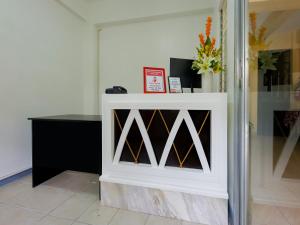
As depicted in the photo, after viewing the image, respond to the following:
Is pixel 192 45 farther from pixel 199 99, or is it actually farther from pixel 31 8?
pixel 31 8

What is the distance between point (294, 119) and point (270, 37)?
549 millimetres

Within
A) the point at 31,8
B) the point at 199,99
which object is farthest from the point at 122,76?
the point at 199,99

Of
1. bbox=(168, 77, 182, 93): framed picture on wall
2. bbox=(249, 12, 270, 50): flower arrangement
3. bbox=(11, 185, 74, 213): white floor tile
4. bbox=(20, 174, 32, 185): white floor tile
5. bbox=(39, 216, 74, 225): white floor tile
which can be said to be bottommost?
bbox=(39, 216, 74, 225): white floor tile

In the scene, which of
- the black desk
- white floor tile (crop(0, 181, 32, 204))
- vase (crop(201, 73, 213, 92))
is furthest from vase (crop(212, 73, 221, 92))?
white floor tile (crop(0, 181, 32, 204))

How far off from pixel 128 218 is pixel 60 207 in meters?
0.66

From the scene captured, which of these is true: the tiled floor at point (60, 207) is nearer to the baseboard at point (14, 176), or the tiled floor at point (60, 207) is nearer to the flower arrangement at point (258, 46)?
the baseboard at point (14, 176)

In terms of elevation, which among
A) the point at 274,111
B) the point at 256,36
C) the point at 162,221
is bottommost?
the point at 162,221

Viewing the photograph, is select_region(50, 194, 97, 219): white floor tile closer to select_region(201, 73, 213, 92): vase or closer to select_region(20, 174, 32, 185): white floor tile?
select_region(20, 174, 32, 185): white floor tile

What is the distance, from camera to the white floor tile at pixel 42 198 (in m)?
1.64

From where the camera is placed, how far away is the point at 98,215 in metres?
1.52

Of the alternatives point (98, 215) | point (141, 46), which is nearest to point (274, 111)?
point (98, 215)

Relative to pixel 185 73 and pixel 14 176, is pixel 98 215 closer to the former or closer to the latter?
pixel 14 176

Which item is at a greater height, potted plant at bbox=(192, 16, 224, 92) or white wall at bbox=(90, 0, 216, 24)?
white wall at bbox=(90, 0, 216, 24)

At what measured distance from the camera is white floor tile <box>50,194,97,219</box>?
1.53 m
